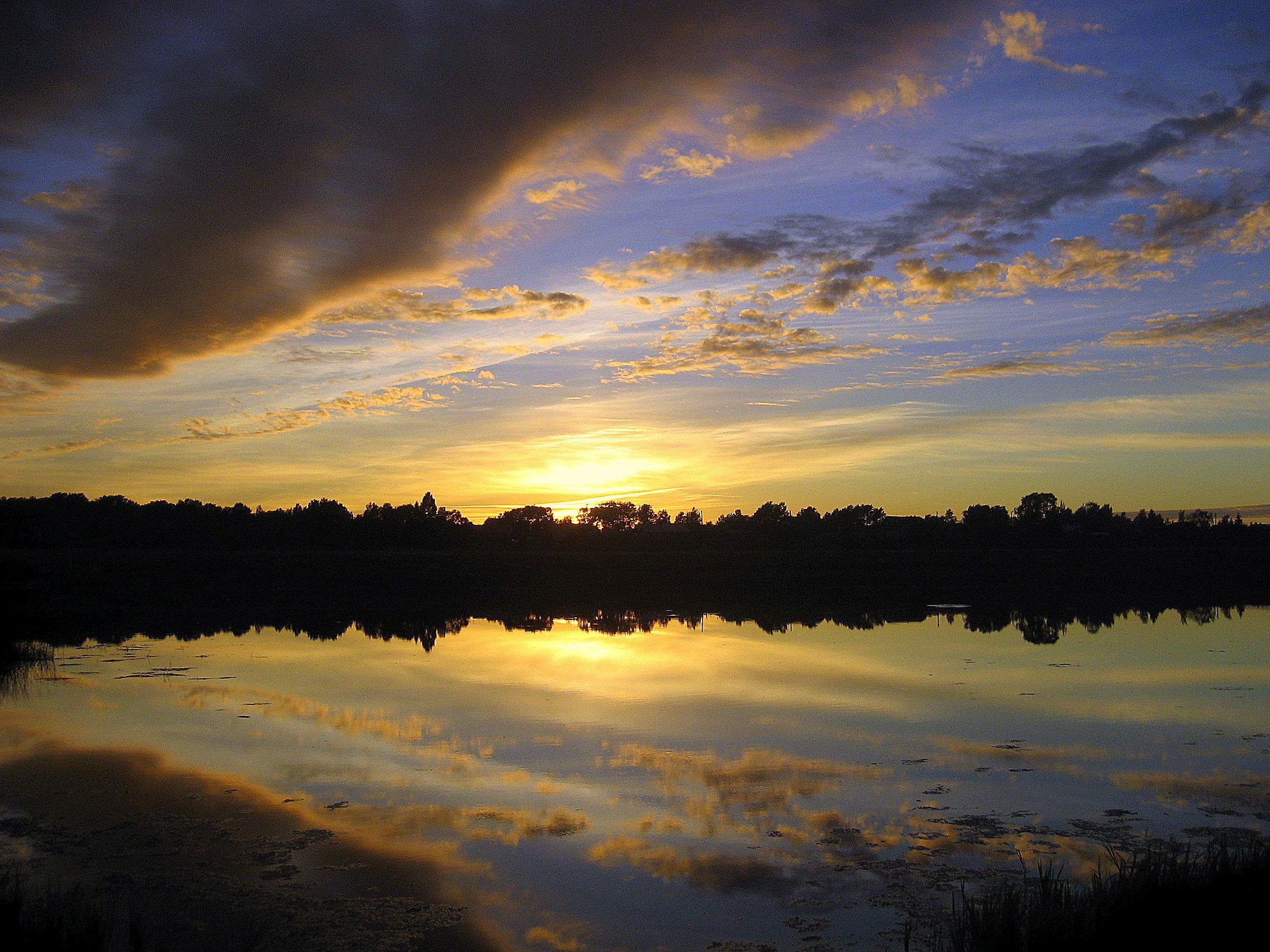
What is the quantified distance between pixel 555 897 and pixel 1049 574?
1929 inches

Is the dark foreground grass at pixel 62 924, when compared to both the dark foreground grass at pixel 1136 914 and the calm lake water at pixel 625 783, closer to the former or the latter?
the calm lake water at pixel 625 783

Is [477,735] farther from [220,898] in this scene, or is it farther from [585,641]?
[585,641]

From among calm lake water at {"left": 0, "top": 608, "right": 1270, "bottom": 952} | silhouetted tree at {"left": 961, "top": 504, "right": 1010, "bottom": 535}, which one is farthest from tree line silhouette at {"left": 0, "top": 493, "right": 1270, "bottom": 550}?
calm lake water at {"left": 0, "top": 608, "right": 1270, "bottom": 952}

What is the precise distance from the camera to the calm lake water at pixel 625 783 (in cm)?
761

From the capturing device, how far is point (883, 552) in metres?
58.7

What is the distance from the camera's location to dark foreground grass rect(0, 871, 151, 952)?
5762 millimetres

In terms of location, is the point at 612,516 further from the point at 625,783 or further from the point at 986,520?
the point at 625,783

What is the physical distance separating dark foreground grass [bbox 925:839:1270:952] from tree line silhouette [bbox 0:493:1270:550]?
60.6m

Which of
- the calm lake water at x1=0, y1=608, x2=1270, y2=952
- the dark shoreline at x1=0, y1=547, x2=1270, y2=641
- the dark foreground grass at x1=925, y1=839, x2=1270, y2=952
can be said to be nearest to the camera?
the dark foreground grass at x1=925, y1=839, x2=1270, y2=952

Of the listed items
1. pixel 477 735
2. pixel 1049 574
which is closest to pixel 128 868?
pixel 477 735

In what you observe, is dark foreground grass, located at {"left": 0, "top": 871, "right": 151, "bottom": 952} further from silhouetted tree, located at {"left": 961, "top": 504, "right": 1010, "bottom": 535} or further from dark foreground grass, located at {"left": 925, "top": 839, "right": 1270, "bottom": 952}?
silhouetted tree, located at {"left": 961, "top": 504, "right": 1010, "bottom": 535}

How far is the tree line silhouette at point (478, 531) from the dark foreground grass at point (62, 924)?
188 ft

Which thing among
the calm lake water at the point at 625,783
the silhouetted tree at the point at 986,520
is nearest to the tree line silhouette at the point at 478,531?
the silhouetted tree at the point at 986,520

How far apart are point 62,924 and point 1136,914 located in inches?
294
